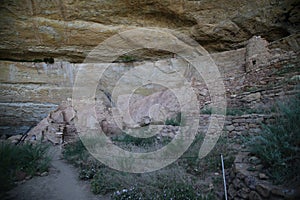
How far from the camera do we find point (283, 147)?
1.98 meters

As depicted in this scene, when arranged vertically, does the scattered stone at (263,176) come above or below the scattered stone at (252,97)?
below

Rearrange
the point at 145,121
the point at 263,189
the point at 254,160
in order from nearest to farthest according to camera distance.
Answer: the point at 263,189
the point at 254,160
the point at 145,121

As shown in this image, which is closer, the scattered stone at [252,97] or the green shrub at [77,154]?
the green shrub at [77,154]

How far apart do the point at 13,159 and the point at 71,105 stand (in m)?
4.15

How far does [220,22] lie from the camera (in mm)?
5289

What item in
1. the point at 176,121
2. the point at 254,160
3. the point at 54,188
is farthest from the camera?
the point at 176,121

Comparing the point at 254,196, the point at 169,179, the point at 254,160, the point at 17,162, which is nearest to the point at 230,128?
the point at 254,160

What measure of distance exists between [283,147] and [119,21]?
453cm

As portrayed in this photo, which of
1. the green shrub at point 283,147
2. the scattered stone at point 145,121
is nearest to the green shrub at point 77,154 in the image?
the scattered stone at point 145,121

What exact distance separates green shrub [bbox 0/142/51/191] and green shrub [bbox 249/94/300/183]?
270cm

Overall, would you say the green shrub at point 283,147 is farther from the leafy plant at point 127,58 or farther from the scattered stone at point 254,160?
the leafy plant at point 127,58

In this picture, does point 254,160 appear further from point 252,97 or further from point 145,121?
point 145,121

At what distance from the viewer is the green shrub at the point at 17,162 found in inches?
83.5

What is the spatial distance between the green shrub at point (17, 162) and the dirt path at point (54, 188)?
0.13 meters
